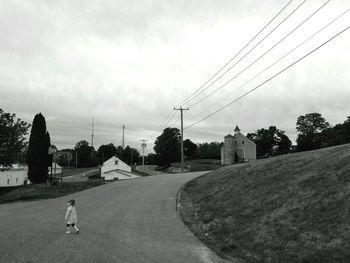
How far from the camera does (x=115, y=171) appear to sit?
314ft

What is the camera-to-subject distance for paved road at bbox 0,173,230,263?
44.0 feet

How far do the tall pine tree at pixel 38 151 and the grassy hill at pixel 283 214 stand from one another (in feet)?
86.1

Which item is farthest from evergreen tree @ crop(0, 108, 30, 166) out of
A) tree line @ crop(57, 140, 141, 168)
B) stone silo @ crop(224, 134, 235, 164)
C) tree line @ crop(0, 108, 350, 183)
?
tree line @ crop(57, 140, 141, 168)

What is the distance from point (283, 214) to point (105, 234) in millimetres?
7085

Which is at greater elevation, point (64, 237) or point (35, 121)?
point (35, 121)

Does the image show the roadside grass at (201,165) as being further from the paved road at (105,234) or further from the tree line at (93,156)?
the paved road at (105,234)

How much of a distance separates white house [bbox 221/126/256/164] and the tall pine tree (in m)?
75.7

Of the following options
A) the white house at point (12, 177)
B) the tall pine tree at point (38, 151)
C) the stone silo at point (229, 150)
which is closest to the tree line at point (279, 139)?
the stone silo at point (229, 150)

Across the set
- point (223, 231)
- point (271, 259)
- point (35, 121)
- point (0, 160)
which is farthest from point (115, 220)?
point (35, 121)

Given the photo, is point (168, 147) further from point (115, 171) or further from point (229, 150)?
point (115, 171)

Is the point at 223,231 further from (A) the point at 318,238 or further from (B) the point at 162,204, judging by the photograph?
(B) the point at 162,204

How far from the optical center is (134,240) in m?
16.5

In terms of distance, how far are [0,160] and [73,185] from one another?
27.0 ft

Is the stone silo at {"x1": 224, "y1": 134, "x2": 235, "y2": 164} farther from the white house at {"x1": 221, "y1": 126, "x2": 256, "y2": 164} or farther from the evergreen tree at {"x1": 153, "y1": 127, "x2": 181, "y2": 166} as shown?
the evergreen tree at {"x1": 153, "y1": 127, "x2": 181, "y2": 166}
